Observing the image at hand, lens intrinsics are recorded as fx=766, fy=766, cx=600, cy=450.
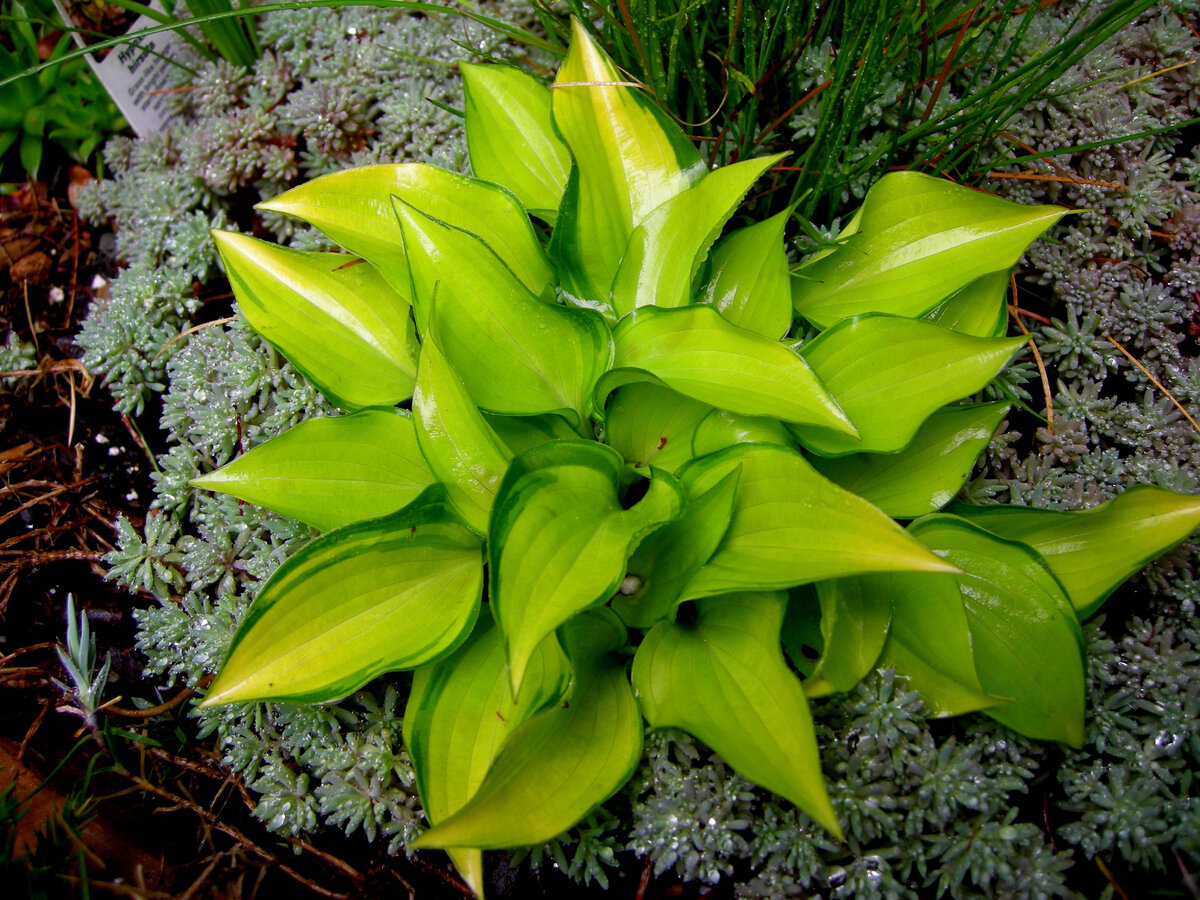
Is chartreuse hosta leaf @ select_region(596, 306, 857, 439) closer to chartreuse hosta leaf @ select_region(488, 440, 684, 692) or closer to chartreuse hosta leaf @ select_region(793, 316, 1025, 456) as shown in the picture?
chartreuse hosta leaf @ select_region(793, 316, 1025, 456)

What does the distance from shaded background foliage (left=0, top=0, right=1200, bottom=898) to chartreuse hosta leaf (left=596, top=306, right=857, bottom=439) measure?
1.46ft

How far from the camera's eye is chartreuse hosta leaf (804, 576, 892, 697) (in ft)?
3.60

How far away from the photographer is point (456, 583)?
3.91 ft

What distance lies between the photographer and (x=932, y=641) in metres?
1.14

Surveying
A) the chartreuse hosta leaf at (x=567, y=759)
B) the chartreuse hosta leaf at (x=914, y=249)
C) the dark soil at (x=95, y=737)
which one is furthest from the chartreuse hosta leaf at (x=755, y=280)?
the dark soil at (x=95, y=737)

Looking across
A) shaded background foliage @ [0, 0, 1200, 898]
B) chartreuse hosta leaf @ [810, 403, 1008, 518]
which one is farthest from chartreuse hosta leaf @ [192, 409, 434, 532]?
chartreuse hosta leaf @ [810, 403, 1008, 518]

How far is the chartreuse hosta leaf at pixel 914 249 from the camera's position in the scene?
49.8 inches

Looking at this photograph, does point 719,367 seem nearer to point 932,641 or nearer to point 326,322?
point 932,641

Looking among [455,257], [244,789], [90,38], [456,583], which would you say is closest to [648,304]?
[455,257]

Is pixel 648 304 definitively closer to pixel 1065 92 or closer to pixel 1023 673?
pixel 1023 673

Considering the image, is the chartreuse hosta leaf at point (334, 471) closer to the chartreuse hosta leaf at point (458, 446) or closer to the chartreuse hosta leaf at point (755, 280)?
the chartreuse hosta leaf at point (458, 446)

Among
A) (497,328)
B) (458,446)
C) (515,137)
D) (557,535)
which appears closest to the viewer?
(557,535)

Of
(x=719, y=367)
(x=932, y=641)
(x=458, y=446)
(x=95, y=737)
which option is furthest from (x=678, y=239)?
(x=95, y=737)

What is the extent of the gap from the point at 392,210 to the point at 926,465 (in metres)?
1.01
